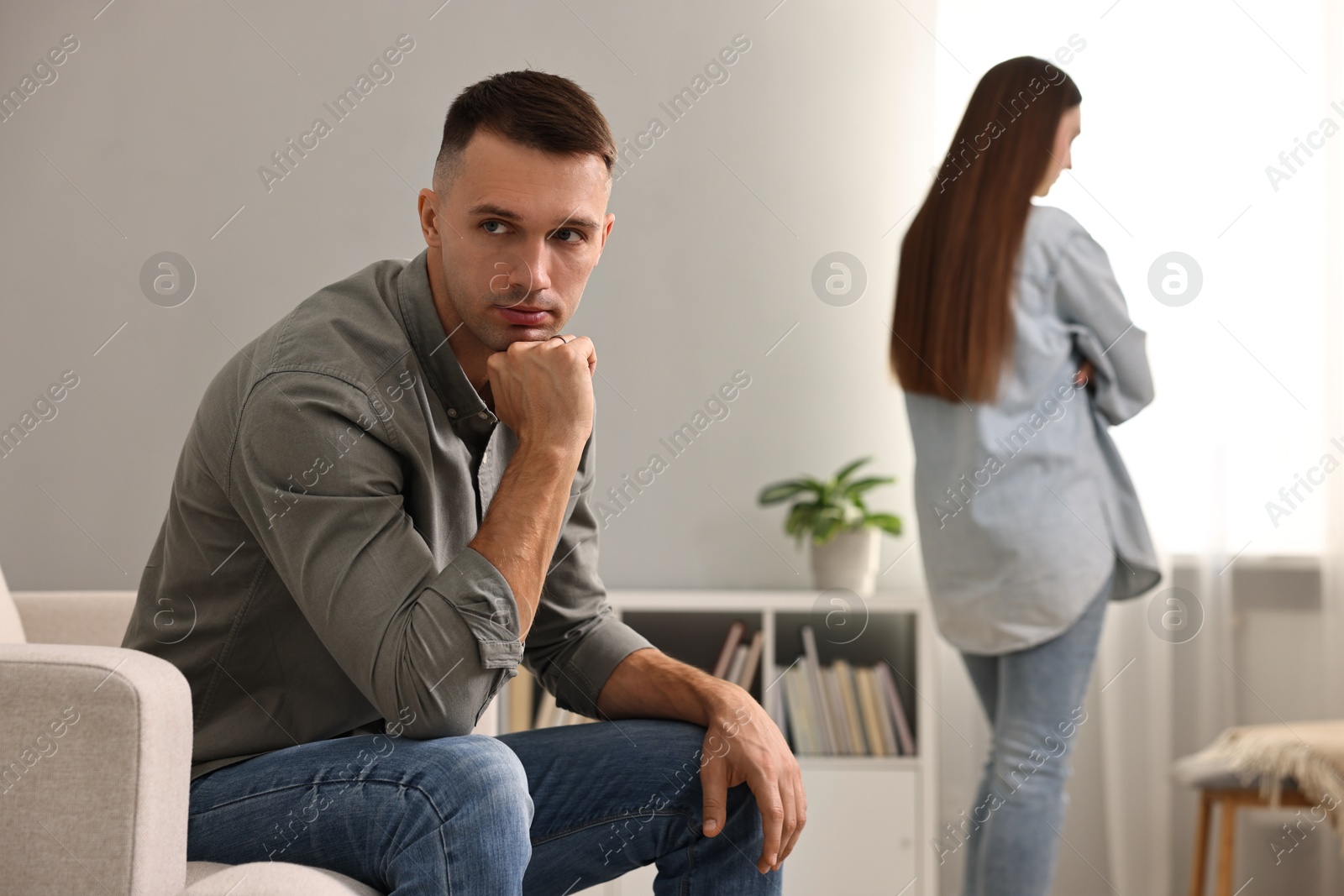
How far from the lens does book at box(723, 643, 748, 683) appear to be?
213 cm

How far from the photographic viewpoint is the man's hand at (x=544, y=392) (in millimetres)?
983

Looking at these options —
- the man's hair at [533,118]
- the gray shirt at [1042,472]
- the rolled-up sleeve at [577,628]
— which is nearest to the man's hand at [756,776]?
the rolled-up sleeve at [577,628]

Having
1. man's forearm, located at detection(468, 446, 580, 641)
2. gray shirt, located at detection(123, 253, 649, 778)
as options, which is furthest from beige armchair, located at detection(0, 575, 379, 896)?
man's forearm, located at detection(468, 446, 580, 641)

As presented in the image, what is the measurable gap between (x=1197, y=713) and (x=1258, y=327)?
0.88 m

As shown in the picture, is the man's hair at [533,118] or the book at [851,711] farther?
the book at [851,711]

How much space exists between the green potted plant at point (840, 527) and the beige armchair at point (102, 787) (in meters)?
1.49

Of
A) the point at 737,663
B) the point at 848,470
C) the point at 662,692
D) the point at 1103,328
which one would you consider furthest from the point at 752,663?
the point at 662,692

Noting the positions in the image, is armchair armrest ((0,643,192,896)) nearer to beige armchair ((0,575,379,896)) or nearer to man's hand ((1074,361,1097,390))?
beige armchair ((0,575,379,896))

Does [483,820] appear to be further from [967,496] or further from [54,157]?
[54,157]

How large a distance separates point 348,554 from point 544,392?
0.81ft

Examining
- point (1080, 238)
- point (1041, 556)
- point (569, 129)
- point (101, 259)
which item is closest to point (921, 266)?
point (1080, 238)

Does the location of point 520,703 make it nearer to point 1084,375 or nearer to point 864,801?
point 864,801

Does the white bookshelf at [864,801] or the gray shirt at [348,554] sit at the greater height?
the gray shirt at [348,554]

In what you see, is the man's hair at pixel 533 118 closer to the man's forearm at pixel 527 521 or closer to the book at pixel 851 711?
the man's forearm at pixel 527 521
